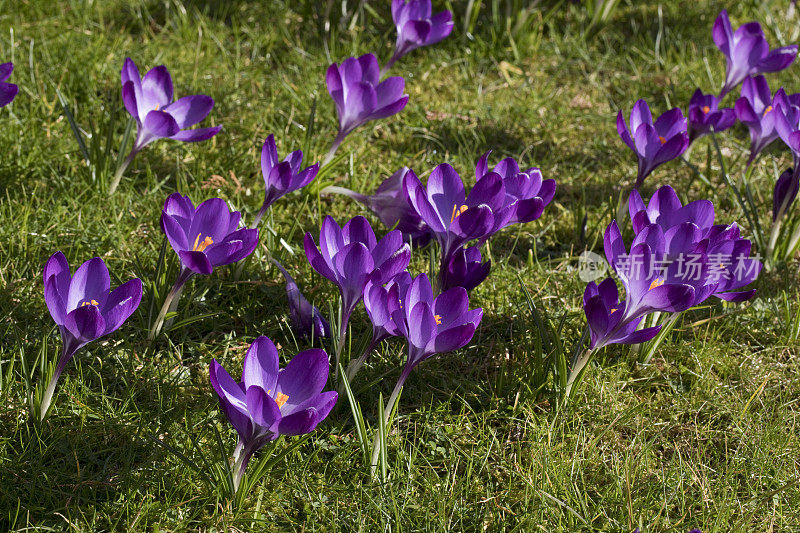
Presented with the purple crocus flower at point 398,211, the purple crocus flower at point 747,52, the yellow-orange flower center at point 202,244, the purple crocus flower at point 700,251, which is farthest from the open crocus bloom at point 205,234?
the purple crocus flower at point 747,52

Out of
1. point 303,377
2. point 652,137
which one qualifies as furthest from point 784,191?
point 303,377

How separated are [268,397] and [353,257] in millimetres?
418

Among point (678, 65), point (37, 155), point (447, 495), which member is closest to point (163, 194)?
point (37, 155)

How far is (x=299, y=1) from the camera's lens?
3.38 meters

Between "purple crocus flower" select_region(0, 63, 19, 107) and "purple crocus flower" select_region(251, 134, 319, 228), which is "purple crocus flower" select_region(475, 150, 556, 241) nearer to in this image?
"purple crocus flower" select_region(251, 134, 319, 228)

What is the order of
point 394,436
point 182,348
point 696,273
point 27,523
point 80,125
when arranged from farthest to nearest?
point 80,125, point 182,348, point 394,436, point 696,273, point 27,523

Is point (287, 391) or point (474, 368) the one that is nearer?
point (287, 391)

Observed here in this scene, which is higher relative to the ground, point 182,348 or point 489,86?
point 489,86

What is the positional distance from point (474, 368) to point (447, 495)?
1.40 ft

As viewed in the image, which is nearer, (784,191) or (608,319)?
(608,319)

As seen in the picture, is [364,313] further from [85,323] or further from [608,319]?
[85,323]

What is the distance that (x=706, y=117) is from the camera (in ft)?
8.38

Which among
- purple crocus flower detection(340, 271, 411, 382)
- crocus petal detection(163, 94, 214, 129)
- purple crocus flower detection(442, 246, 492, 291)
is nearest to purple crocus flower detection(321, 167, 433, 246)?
purple crocus flower detection(442, 246, 492, 291)

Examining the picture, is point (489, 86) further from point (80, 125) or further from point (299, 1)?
point (80, 125)
